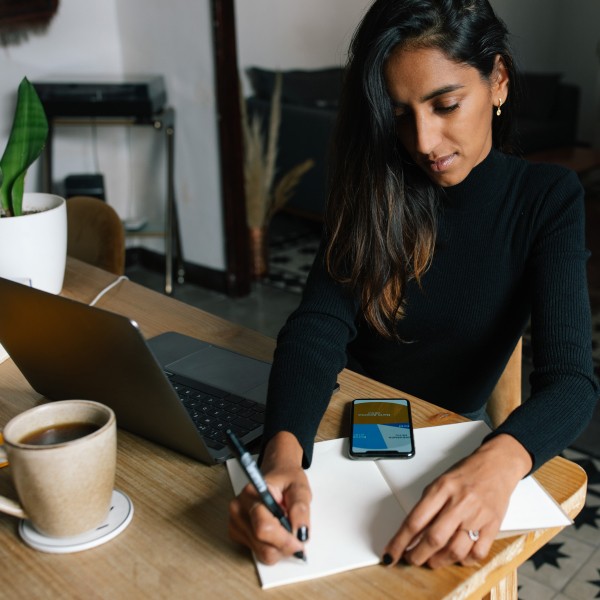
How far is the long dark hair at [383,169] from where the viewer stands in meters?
1.05

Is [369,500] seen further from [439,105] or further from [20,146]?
[20,146]

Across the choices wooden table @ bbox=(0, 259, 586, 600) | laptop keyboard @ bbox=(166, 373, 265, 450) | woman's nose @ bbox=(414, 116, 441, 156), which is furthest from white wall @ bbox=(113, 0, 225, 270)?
wooden table @ bbox=(0, 259, 586, 600)

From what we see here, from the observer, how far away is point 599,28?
6375 millimetres

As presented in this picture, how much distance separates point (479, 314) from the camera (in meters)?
1.21

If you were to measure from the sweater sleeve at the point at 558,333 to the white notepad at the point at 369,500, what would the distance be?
0.06m

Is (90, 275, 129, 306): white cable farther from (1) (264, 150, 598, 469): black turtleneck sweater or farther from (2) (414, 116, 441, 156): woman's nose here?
(2) (414, 116, 441, 156): woman's nose

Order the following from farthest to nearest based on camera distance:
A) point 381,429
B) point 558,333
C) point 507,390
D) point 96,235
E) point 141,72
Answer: point 141,72 < point 96,235 < point 507,390 < point 558,333 < point 381,429

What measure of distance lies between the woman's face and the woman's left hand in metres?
0.48

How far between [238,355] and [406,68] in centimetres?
45

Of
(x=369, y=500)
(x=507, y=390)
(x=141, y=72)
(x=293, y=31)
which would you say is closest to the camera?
(x=369, y=500)

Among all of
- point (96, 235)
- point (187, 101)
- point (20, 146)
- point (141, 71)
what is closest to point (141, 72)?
point (141, 71)

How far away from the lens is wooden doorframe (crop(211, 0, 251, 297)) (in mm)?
3080

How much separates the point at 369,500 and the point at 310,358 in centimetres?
27

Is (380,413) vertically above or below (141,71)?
below
